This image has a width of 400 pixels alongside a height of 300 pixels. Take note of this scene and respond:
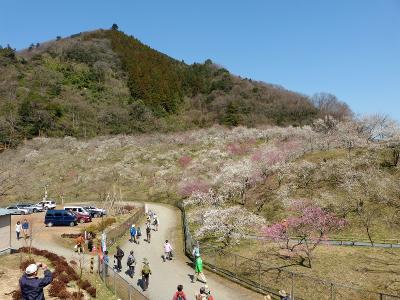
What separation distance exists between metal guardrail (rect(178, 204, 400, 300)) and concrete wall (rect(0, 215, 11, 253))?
12274 mm

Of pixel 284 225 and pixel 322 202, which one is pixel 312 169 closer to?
pixel 322 202

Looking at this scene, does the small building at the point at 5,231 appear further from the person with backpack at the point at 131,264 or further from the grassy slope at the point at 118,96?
the grassy slope at the point at 118,96

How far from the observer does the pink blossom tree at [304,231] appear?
2808cm

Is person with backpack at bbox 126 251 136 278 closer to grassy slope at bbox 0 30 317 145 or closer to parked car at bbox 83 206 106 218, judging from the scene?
parked car at bbox 83 206 106 218

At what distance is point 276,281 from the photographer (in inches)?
894

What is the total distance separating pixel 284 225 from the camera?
98.3 ft

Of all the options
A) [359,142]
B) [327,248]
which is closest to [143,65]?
→ [359,142]

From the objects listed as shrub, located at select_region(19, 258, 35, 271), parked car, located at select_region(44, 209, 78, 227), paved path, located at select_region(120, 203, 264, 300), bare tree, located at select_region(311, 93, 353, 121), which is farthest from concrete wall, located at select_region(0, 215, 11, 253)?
bare tree, located at select_region(311, 93, 353, 121)

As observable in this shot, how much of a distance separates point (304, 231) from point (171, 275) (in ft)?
42.0

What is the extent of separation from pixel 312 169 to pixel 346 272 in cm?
2457

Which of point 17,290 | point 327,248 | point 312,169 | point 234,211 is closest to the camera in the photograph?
point 17,290

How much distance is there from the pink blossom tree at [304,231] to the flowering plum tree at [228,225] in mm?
1934

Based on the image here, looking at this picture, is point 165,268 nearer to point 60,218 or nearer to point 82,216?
point 60,218

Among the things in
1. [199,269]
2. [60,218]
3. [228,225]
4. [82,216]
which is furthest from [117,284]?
[82,216]
